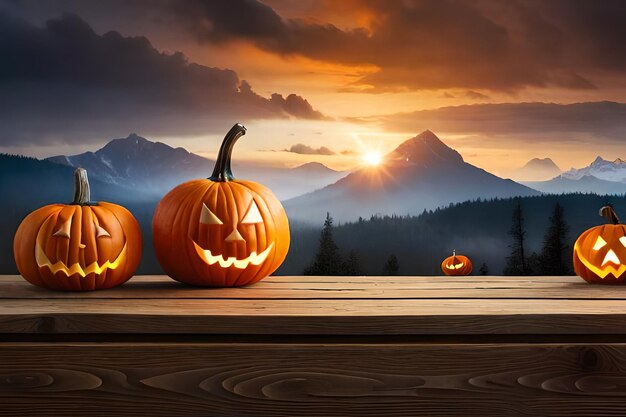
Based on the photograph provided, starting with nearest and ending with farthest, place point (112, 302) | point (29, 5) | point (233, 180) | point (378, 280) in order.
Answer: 1. point (112, 302)
2. point (233, 180)
3. point (378, 280)
4. point (29, 5)

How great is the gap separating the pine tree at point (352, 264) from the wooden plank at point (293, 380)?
306 centimetres

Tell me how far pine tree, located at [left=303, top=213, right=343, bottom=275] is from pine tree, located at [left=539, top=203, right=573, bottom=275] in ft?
4.65

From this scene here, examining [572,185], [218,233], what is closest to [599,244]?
[218,233]

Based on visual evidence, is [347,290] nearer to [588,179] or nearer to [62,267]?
[62,267]

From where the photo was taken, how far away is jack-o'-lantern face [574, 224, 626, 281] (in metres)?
1.72

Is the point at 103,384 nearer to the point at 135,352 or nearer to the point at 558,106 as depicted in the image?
the point at 135,352

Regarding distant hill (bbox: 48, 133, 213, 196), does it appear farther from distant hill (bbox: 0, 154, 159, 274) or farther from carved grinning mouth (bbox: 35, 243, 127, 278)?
carved grinning mouth (bbox: 35, 243, 127, 278)

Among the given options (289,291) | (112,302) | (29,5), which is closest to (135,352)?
(112,302)

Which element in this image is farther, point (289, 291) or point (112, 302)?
point (289, 291)

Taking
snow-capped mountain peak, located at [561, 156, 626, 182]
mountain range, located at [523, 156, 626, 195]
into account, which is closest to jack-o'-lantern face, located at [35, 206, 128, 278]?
mountain range, located at [523, 156, 626, 195]

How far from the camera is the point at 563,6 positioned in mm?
4156

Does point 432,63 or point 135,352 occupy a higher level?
point 432,63

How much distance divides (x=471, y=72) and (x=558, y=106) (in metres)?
0.65

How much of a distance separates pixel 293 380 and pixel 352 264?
10.2 ft
